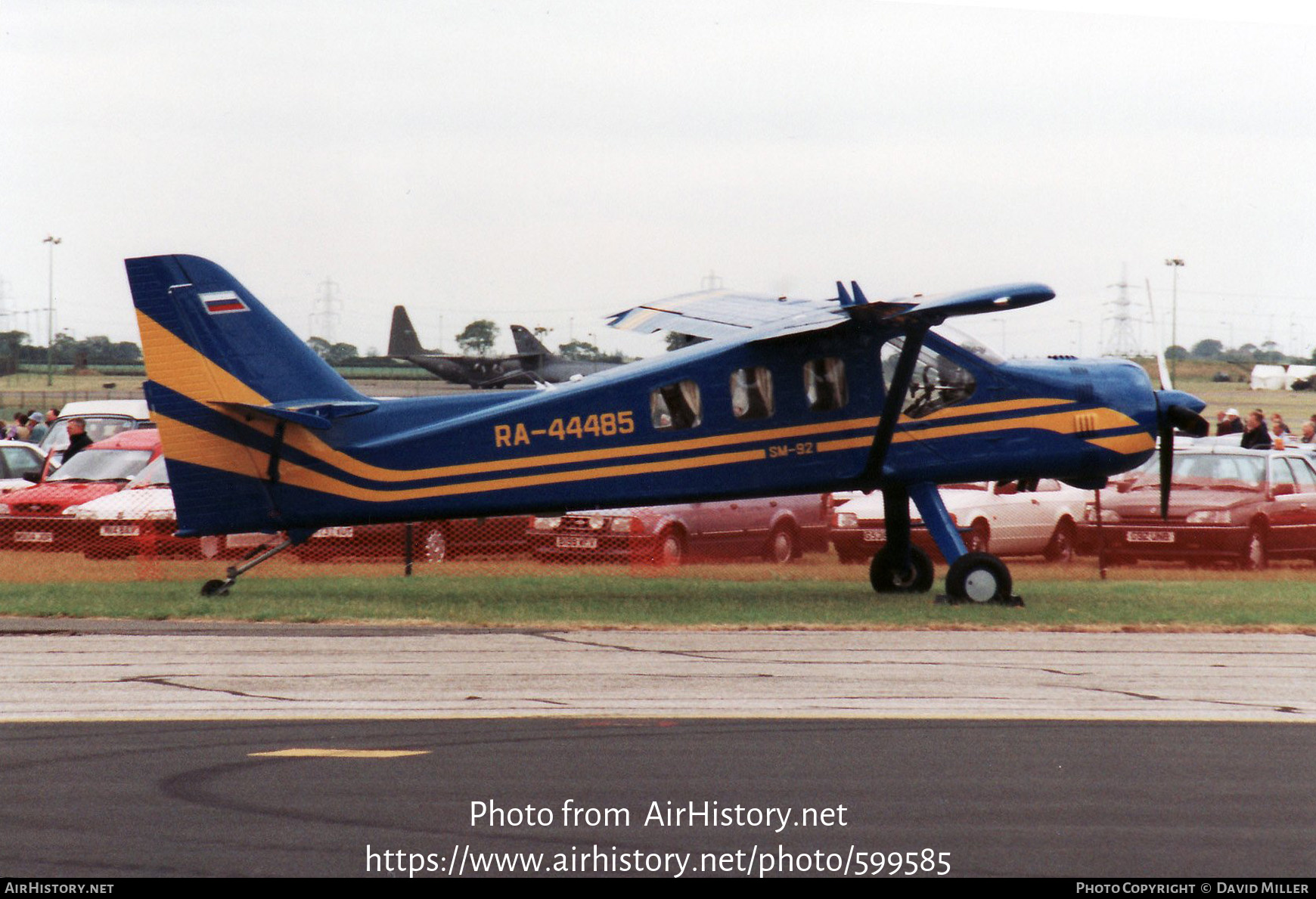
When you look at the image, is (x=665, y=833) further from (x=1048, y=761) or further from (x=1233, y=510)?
(x=1233, y=510)

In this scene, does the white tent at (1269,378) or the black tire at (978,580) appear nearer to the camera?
the black tire at (978,580)

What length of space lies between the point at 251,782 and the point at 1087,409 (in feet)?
37.1

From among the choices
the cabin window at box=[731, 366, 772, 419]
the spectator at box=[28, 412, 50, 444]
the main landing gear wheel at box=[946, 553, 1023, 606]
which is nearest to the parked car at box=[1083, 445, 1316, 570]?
the main landing gear wheel at box=[946, 553, 1023, 606]

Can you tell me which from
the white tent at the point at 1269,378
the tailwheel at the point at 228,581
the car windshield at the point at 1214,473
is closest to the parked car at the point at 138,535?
the tailwheel at the point at 228,581

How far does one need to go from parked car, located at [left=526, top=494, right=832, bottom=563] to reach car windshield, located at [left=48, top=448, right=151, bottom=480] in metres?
6.96

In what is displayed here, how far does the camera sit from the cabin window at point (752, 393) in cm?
1581

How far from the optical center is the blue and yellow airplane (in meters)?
15.6

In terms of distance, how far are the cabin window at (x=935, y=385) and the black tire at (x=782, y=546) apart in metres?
6.22

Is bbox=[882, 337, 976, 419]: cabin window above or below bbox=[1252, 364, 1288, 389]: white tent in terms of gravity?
below

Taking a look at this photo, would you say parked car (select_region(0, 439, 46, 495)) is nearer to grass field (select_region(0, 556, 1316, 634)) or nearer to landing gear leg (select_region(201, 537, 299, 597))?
grass field (select_region(0, 556, 1316, 634))

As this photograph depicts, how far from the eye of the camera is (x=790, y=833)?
5.86m

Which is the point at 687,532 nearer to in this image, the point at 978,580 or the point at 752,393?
the point at 752,393

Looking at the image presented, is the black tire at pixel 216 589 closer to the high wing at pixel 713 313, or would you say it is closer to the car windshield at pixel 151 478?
the high wing at pixel 713 313

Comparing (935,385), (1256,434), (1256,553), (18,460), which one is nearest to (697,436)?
(935,385)
